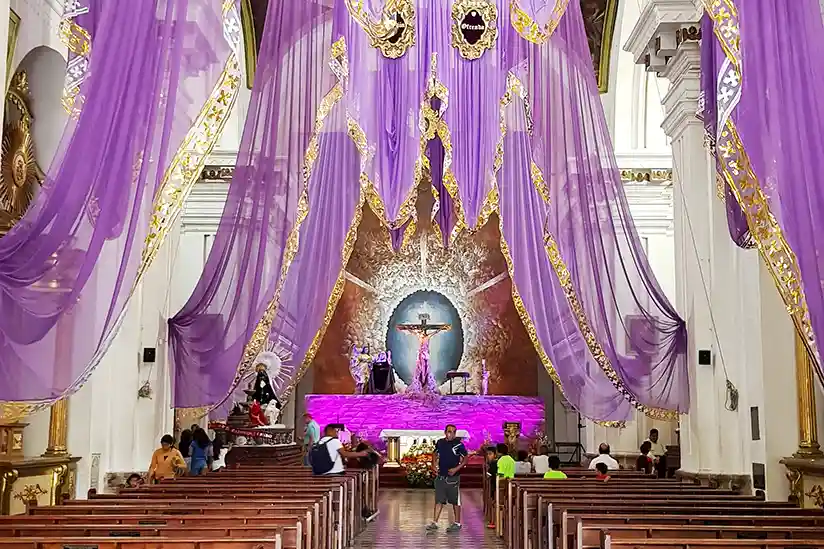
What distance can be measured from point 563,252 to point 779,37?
4.00 m

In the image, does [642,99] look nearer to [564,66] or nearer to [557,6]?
[564,66]

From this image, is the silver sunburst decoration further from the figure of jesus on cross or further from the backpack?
the figure of jesus on cross

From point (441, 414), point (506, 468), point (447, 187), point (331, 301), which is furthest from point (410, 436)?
point (331, 301)

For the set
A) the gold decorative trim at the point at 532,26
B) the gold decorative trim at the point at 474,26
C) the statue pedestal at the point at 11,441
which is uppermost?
the gold decorative trim at the point at 474,26

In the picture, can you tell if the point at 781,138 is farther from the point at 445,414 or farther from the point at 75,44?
the point at 445,414

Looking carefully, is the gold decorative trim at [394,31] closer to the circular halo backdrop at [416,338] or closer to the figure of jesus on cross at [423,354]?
the figure of jesus on cross at [423,354]

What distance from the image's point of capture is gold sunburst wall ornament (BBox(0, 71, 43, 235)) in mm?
8672

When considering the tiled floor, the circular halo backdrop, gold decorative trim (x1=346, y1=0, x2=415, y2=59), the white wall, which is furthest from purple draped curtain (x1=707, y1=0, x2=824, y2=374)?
the circular halo backdrop

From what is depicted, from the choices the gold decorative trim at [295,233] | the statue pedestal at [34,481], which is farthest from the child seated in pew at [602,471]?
the statue pedestal at [34,481]

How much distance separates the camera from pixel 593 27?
16.4 m

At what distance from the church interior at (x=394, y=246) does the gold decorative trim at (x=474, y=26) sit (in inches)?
1.2

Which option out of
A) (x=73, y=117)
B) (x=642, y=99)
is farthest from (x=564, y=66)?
(x=642, y=99)

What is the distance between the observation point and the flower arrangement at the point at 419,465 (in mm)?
17531

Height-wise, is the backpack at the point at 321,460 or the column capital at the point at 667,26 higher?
the column capital at the point at 667,26
